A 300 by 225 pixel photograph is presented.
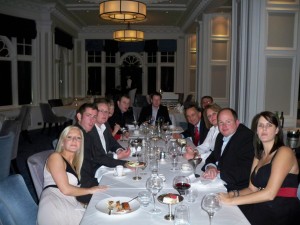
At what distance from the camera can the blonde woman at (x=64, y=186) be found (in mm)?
2111

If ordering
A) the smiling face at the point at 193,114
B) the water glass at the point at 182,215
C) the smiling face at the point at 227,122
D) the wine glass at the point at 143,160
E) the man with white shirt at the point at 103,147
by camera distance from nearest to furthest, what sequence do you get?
the water glass at the point at 182,215, the wine glass at the point at 143,160, the smiling face at the point at 227,122, the man with white shirt at the point at 103,147, the smiling face at the point at 193,114

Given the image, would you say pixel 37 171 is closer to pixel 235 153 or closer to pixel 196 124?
pixel 235 153

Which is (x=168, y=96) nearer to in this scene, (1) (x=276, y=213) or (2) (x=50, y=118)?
(2) (x=50, y=118)

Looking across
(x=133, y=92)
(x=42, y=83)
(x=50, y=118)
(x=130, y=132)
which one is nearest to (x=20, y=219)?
(x=130, y=132)

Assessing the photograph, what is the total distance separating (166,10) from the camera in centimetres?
961

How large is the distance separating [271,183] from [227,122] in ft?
2.88

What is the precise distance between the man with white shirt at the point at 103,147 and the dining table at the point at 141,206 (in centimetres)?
24

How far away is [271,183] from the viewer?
2125 mm

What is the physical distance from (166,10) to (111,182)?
7976 mm

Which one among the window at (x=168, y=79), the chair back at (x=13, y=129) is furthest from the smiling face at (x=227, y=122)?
the window at (x=168, y=79)

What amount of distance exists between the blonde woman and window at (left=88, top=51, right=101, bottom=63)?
1185 centimetres

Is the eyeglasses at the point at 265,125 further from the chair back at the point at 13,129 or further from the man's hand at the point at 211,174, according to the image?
the chair back at the point at 13,129

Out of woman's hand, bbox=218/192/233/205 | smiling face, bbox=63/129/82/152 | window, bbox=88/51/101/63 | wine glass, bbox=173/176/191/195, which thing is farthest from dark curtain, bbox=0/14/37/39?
woman's hand, bbox=218/192/233/205

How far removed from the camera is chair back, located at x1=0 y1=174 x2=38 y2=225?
1.81 metres
